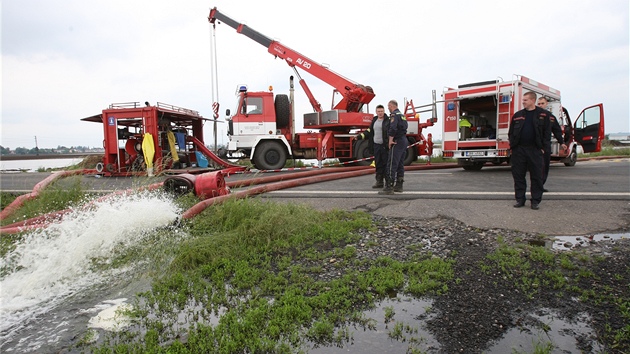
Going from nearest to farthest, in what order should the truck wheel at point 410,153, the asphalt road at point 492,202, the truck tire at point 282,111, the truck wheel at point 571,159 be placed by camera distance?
the asphalt road at point 492,202
the truck tire at point 282,111
the truck wheel at point 571,159
the truck wheel at point 410,153

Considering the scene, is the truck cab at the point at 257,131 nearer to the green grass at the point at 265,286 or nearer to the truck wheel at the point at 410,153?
the truck wheel at the point at 410,153

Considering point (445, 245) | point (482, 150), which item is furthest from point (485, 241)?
point (482, 150)

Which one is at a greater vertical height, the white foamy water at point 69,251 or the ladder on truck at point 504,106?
the ladder on truck at point 504,106

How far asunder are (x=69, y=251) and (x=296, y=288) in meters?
2.68

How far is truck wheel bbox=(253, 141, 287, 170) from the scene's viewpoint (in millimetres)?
11938

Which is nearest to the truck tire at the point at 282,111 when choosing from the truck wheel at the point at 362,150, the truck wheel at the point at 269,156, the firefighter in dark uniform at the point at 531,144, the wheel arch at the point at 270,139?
the wheel arch at the point at 270,139

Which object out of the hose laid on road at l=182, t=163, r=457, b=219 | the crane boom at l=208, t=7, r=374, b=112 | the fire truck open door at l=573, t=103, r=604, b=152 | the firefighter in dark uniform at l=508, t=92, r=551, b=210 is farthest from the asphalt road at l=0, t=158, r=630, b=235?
the crane boom at l=208, t=7, r=374, b=112

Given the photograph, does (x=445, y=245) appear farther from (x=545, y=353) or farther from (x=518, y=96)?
(x=518, y=96)

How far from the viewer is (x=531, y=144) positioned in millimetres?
5227

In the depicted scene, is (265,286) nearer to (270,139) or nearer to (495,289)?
(495,289)

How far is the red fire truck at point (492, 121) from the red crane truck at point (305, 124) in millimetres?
932

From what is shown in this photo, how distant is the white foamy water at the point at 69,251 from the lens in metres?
2.96

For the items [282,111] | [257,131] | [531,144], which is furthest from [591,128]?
[257,131]

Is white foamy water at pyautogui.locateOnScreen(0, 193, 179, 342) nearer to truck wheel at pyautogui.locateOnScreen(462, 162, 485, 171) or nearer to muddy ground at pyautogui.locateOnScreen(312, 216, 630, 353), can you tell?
muddy ground at pyautogui.locateOnScreen(312, 216, 630, 353)
